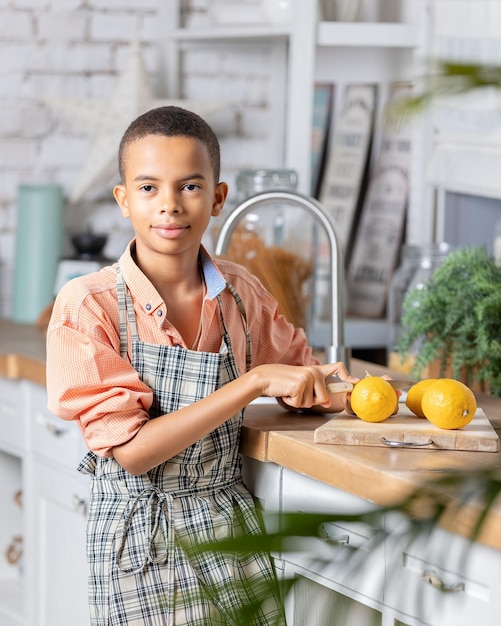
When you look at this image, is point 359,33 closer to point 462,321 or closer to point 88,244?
point 88,244

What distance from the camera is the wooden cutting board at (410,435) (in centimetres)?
129

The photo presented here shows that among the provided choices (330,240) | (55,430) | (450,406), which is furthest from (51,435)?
(450,406)

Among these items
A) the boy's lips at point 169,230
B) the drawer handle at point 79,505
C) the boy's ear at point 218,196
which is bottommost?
the drawer handle at point 79,505

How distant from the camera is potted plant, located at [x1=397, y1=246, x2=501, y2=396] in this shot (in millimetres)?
1754

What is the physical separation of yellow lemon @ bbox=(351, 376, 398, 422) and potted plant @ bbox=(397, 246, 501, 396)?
42cm

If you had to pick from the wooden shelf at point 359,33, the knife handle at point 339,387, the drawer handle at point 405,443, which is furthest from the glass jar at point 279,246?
the drawer handle at point 405,443

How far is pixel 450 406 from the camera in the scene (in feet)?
4.25

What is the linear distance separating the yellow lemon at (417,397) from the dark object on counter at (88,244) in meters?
1.40

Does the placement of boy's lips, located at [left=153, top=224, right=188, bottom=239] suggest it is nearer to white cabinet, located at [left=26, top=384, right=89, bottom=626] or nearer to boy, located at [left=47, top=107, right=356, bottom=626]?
boy, located at [left=47, top=107, right=356, bottom=626]

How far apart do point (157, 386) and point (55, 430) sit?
0.84 metres

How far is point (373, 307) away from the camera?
2777 mm

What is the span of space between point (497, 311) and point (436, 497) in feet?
5.26

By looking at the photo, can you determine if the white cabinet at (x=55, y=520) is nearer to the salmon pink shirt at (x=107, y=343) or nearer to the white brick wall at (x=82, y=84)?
the salmon pink shirt at (x=107, y=343)

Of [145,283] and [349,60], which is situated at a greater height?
[349,60]
